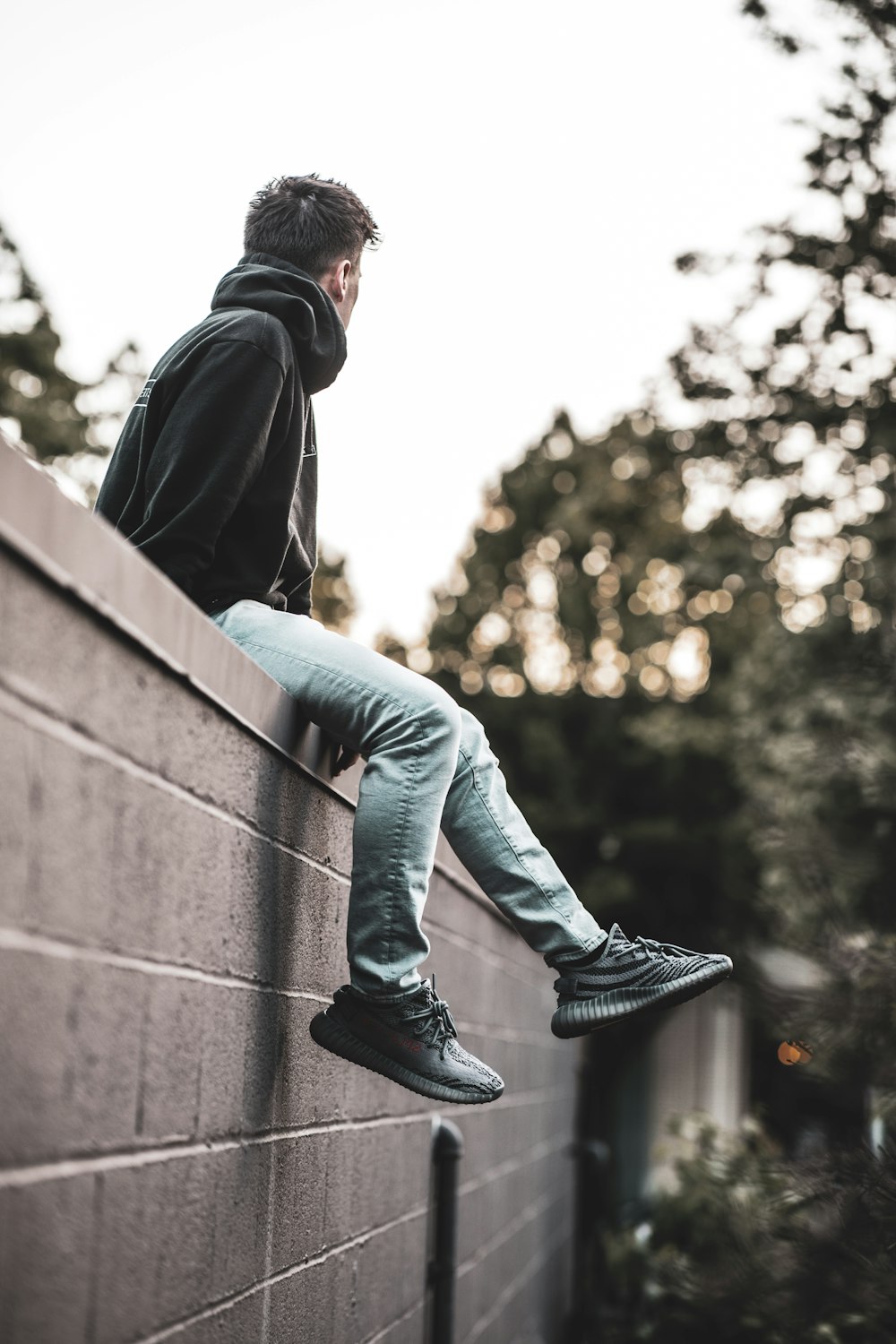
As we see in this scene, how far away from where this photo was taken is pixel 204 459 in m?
2.28

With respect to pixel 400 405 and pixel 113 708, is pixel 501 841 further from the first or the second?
pixel 400 405

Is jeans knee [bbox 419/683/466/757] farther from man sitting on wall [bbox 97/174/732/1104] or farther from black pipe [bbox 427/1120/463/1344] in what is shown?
black pipe [bbox 427/1120/463/1344]

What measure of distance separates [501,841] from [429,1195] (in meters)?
1.87

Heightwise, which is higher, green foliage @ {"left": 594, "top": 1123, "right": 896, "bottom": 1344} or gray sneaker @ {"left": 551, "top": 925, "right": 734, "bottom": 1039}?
gray sneaker @ {"left": 551, "top": 925, "right": 734, "bottom": 1039}

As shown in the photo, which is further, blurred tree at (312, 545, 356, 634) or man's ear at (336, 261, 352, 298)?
blurred tree at (312, 545, 356, 634)

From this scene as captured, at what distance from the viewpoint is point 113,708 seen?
5.22 ft

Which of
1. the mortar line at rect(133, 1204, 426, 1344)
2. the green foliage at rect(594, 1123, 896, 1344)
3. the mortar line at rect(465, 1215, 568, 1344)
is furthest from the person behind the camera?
the mortar line at rect(465, 1215, 568, 1344)

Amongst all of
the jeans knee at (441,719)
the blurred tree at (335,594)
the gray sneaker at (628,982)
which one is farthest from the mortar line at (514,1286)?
the blurred tree at (335,594)

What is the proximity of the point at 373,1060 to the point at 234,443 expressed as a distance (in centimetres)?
103

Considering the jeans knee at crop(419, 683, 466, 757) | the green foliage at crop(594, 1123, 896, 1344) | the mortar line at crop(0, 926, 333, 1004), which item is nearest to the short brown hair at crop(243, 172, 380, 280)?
the jeans knee at crop(419, 683, 466, 757)

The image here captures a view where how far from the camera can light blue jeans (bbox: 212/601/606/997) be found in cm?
231

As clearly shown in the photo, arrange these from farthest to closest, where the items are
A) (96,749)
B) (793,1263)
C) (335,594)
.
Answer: (335,594) < (793,1263) < (96,749)

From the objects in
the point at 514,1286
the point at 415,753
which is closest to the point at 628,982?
the point at 415,753

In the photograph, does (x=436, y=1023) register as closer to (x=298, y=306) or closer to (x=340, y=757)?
(x=340, y=757)
